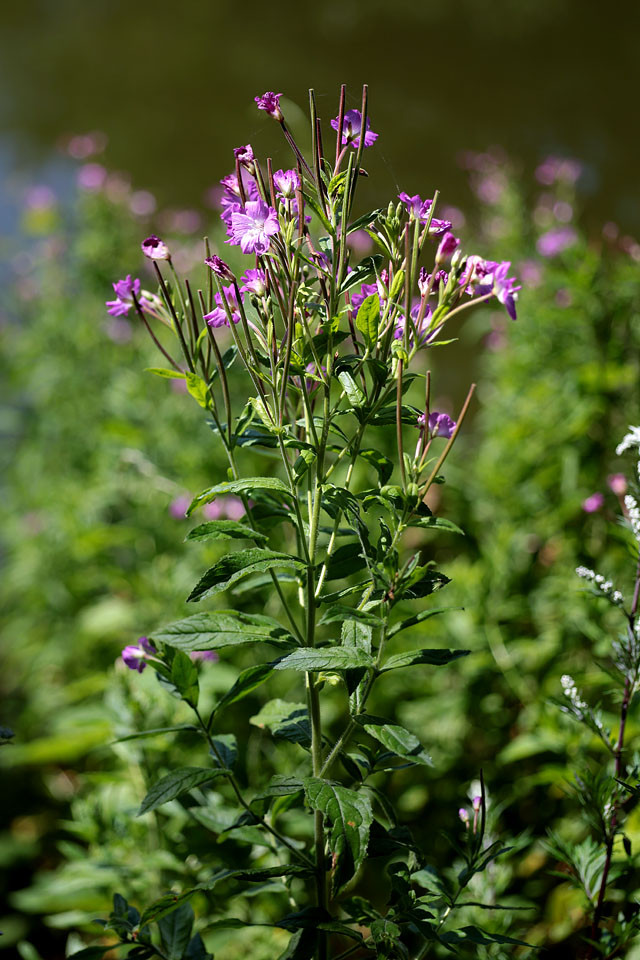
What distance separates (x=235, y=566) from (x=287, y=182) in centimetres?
31

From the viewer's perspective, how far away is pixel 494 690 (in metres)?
1.69

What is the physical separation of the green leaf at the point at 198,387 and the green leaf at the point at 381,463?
0.15 m

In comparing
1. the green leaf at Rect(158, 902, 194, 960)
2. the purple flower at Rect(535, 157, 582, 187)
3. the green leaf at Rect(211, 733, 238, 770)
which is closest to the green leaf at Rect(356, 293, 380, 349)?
the green leaf at Rect(211, 733, 238, 770)

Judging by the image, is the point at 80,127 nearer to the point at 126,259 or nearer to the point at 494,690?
the point at 126,259

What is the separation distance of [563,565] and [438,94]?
3.75 m

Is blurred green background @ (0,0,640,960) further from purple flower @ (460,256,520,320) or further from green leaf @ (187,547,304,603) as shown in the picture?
green leaf @ (187,547,304,603)

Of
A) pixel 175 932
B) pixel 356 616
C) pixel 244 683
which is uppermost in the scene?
pixel 356 616

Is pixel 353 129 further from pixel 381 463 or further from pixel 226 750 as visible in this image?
pixel 226 750

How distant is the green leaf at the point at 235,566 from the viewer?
622 mm

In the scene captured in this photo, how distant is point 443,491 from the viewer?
218 cm

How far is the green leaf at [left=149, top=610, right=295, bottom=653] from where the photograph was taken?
671 millimetres

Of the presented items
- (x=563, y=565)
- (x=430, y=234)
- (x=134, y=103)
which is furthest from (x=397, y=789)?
(x=134, y=103)

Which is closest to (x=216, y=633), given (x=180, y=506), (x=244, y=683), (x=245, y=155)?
(x=244, y=683)


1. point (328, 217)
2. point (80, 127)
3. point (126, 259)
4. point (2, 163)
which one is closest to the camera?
point (328, 217)
